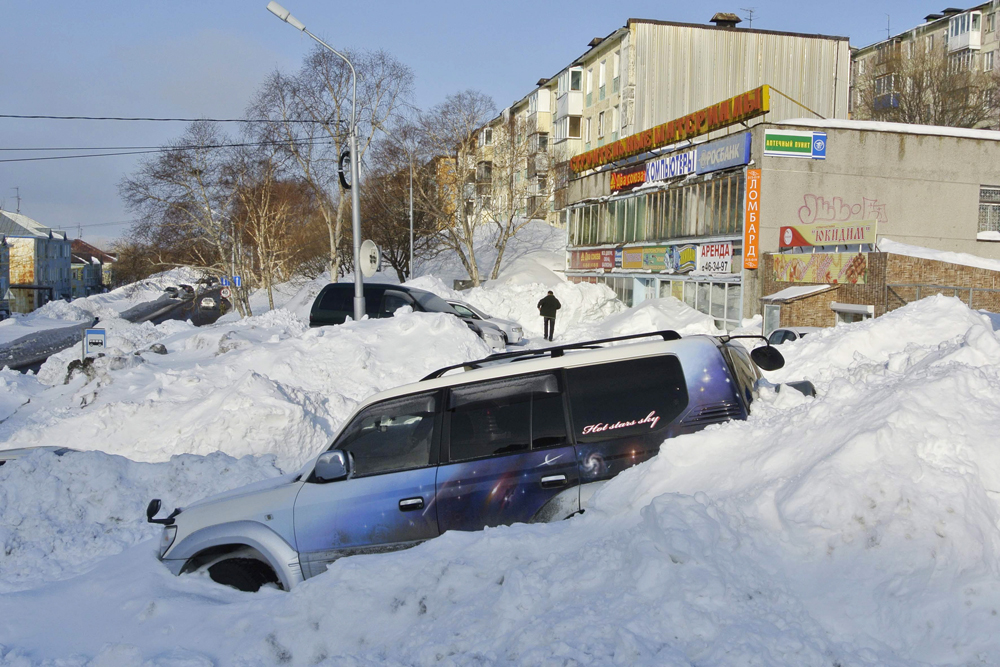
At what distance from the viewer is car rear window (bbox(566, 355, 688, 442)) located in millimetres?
4867

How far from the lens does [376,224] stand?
163 feet

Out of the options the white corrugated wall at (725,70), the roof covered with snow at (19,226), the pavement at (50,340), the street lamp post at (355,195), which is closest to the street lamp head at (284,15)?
the street lamp post at (355,195)

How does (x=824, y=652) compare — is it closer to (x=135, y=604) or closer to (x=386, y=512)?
(x=386, y=512)

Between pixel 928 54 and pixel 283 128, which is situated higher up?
pixel 928 54

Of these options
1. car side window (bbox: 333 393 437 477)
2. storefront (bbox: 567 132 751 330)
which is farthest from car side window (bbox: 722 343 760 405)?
storefront (bbox: 567 132 751 330)

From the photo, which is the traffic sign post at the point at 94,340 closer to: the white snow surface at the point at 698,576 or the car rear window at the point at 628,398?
the white snow surface at the point at 698,576

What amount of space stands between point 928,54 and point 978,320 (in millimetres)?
49851

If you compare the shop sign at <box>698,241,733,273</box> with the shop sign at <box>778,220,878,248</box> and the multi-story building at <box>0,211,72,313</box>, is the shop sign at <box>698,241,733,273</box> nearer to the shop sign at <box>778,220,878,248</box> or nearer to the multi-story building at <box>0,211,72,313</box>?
the shop sign at <box>778,220,878,248</box>

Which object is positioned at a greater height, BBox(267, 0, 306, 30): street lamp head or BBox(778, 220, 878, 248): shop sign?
BBox(267, 0, 306, 30): street lamp head

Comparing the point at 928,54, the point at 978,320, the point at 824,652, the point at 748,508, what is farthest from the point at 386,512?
the point at 928,54

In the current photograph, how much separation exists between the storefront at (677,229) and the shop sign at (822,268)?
1.95 metres

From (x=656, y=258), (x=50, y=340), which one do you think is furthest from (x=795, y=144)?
(x=50, y=340)

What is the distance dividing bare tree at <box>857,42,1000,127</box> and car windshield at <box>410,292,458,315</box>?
4022 centimetres

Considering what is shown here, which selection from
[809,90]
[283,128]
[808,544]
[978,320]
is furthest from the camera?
[809,90]
